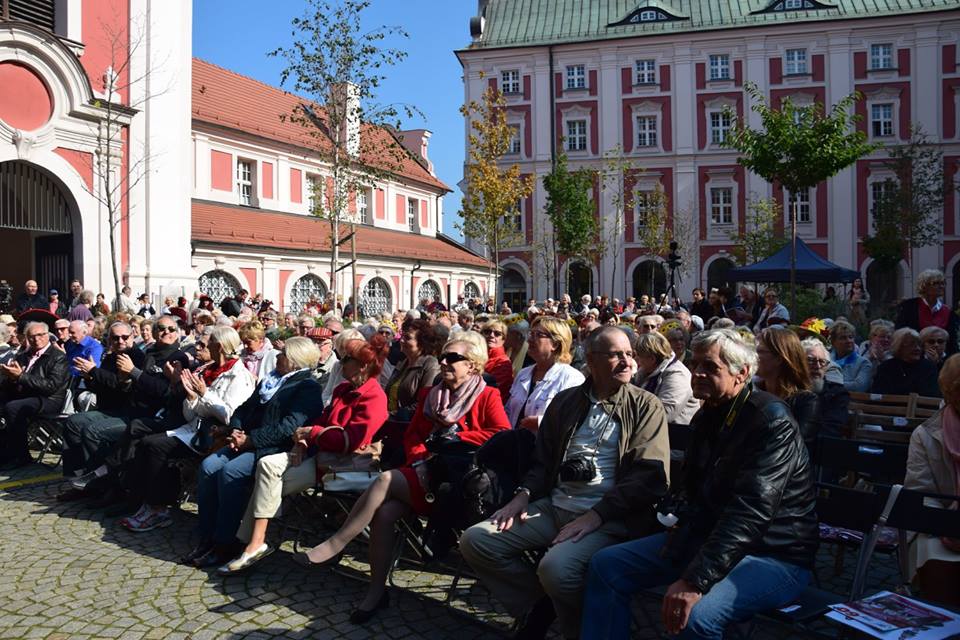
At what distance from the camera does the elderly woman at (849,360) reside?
276 inches

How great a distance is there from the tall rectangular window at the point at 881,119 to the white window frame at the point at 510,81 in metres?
19.8

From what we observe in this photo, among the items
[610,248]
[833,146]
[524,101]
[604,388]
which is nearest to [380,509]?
[604,388]

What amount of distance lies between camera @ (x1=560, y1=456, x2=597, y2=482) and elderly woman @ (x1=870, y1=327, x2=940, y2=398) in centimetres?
392

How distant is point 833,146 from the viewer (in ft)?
42.0

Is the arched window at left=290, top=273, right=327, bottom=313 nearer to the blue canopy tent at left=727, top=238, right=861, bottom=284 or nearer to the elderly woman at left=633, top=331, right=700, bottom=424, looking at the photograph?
the blue canopy tent at left=727, top=238, right=861, bottom=284

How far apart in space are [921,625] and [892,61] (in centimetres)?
A: 4721

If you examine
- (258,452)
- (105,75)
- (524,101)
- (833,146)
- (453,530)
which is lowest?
(453,530)

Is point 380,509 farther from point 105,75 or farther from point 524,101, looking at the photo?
point 524,101

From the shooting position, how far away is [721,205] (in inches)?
1738

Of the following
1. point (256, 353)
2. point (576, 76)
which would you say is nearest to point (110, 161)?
point (256, 353)

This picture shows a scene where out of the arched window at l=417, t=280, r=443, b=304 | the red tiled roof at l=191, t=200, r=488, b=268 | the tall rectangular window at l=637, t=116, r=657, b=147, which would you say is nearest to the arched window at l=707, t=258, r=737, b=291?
the tall rectangular window at l=637, t=116, r=657, b=147

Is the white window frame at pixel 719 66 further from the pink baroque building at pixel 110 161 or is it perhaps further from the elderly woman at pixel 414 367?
the elderly woman at pixel 414 367

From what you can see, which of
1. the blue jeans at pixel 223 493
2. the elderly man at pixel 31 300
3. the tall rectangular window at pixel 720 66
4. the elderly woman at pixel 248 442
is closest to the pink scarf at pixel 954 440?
the elderly woman at pixel 248 442

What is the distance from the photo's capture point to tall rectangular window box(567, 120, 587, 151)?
45.5 meters
